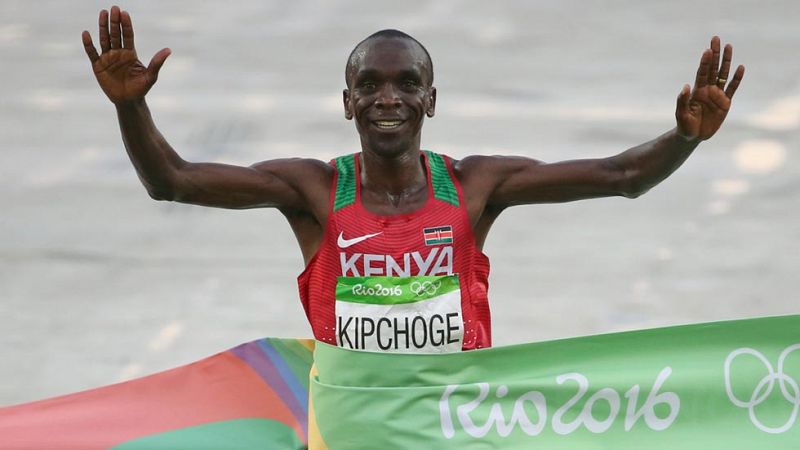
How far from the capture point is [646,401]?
2.82m

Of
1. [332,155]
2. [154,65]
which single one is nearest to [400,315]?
[154,65]

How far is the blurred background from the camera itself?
4598 millimetres

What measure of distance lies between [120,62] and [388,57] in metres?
0.55

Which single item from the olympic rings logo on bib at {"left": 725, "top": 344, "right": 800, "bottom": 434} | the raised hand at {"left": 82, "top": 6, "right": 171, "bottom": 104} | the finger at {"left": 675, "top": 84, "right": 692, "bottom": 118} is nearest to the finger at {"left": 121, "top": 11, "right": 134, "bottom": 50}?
the raised hand at {"left": 82, "top": 6, "right": 171, "bottom": 104}

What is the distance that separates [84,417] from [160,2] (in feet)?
6.46

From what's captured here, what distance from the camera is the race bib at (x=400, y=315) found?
2.79 metres

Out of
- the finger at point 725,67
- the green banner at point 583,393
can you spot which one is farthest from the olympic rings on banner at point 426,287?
the finger at point 725,67

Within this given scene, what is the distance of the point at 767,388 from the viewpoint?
2828 mm

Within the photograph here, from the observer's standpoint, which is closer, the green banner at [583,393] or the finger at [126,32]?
the finger at [126,32]

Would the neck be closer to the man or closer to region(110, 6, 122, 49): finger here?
the man

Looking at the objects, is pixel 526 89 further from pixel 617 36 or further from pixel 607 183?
pixel 607 183

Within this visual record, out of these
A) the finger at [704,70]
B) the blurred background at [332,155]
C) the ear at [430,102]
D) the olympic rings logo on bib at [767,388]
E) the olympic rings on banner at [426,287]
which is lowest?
the olympic rings logo on bib at [767,388]

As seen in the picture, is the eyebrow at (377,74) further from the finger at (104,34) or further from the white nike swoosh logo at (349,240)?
the finger at (104,34)

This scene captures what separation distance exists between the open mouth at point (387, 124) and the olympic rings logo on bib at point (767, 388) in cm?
79
